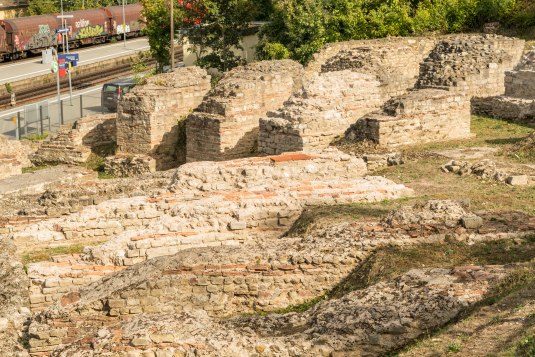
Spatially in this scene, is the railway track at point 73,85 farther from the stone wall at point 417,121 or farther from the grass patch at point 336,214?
the grass patch at point 336,214

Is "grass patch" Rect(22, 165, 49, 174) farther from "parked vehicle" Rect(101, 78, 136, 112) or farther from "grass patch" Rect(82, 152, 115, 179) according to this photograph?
"parked vehicle" Rect(101, 78, 136, 112)

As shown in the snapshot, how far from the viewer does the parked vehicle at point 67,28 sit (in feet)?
143

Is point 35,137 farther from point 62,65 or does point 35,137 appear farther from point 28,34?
point 28,34

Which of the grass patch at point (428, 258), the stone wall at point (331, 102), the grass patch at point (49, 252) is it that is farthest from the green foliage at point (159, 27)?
the grass patch at point (428, 258)

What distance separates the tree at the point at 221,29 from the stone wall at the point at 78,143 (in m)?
6.97

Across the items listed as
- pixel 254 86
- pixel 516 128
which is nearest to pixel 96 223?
pixel 254 86

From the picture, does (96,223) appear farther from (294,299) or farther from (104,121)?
(104,121)

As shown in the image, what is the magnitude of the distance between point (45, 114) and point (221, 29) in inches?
229

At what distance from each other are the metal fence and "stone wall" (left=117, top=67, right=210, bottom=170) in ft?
23.7

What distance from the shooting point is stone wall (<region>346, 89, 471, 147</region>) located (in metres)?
18.1

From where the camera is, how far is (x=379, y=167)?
16.8 m

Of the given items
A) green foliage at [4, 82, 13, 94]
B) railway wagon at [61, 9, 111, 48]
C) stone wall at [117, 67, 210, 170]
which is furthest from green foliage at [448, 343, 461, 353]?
railway wagon at [61, 9, 111, 48]

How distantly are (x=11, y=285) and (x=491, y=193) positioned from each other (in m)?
6.49

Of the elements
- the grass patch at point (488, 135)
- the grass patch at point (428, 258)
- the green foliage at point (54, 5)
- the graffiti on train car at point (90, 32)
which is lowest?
the graffiti on train car at point (90, 32)
